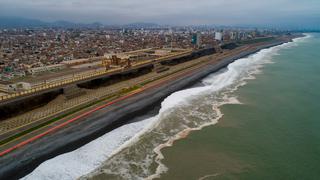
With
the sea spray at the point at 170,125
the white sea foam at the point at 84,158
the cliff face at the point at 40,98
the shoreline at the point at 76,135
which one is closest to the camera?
the white sea foam at the point at 84,158

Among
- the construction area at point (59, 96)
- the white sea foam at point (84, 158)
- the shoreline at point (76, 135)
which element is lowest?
the white sea foam at point (84, 158)

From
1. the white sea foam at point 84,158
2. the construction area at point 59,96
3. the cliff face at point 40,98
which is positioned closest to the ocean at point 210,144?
the white sea foam at point 84,158

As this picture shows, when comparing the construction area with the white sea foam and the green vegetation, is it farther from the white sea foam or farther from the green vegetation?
the white sea foam

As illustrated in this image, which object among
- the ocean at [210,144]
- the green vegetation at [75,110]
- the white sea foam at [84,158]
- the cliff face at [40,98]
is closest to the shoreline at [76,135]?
the white sea foam at [84,158]

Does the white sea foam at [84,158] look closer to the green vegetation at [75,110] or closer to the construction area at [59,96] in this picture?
the green vegetation at [75,110]

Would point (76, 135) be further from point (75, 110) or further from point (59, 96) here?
point (59, 96)

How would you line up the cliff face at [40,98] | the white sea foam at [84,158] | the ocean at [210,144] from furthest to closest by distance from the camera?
the cliff face at [40,98], the ocean at [210,144], the white sea foam at [84,158]

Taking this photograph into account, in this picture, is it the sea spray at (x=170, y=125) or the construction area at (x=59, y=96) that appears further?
the construction area at (x=59, y=96)

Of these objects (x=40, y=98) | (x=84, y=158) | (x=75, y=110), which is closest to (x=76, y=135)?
(x=84, y=158)

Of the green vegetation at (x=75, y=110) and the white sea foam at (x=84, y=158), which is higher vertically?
the green vegetation at (x=75, y=110)

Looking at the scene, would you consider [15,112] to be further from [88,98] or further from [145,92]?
[145,92]
